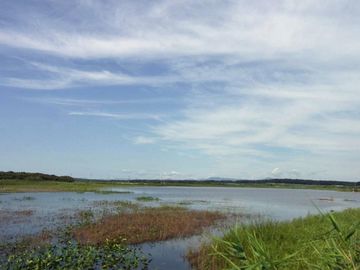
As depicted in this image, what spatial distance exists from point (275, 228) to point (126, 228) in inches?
423

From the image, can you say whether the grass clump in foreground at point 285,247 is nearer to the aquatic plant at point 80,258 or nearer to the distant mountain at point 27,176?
the aquatic plant at point 80,258

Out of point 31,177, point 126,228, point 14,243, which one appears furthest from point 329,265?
point 31,177

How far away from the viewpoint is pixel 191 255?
18.4 m

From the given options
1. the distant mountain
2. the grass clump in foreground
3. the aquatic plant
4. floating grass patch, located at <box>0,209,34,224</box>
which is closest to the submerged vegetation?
the aquatic plant

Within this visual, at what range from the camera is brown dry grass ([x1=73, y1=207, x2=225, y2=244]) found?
73.9 ft

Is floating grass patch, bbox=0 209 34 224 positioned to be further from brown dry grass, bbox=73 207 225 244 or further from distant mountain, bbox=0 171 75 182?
distant mountain, bbox=0 171 75 182

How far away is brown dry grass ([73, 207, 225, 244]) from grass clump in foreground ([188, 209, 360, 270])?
542 centimetres

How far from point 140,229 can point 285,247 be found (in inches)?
479

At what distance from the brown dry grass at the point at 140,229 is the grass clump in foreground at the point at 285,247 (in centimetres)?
542

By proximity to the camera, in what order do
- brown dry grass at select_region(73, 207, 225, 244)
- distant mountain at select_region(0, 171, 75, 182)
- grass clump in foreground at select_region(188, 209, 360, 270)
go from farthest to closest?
distant mountain at select_region(0, 171, 75, 182), brown dry grass at select_region(73, 207, 225, 244), grass clump in foreground at select_region(188, 209, 360, 270)

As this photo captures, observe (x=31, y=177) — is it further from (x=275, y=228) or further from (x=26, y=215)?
(x=275, y=228)

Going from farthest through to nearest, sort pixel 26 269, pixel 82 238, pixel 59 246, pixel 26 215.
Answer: pixel 26 215
pixel 82 238
pixel 59 246
pixel 26 269

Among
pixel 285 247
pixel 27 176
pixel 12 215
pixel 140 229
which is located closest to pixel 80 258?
pixel 285 247

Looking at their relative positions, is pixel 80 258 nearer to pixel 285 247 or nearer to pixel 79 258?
pixel 79 258
